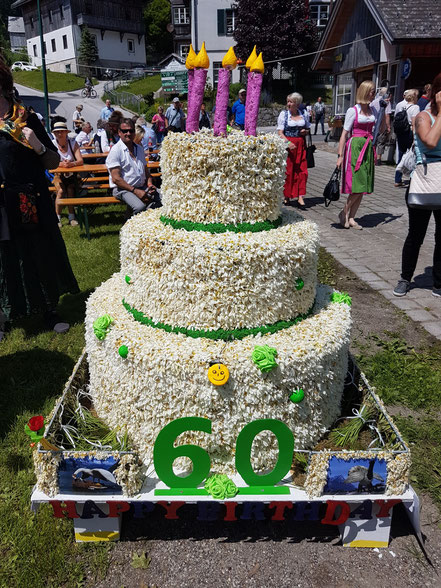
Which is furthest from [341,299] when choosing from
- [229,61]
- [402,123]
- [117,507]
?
[402,123]

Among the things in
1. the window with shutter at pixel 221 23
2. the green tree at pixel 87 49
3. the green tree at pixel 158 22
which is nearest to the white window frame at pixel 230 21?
the window with shutter at pixel 221 23

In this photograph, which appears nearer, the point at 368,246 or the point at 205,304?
the point at 205,304

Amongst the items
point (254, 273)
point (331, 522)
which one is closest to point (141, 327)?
point (254, 273)

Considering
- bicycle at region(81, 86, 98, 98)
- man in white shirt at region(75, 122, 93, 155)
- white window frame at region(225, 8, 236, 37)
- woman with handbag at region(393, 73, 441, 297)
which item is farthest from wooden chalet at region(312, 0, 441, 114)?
bicycle at region(81, 86, 98, 98)

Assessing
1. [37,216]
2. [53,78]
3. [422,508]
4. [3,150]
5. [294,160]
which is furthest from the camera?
[53,78]

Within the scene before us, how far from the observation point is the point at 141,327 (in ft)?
9.71

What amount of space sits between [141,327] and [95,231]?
6439 mm

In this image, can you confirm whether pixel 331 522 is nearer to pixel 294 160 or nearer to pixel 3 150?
pixel 3 150

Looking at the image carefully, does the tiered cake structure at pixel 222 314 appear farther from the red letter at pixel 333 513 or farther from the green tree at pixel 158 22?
the green tree at pixel 158 22

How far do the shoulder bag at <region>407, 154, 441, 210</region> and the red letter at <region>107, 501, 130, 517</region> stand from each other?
4.30 meters

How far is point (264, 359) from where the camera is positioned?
257 cm

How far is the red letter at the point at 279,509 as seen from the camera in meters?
2.60

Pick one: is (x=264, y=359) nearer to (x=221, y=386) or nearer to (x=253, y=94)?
(x=221, y=386)

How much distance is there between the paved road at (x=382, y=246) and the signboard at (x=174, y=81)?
15.4 metres
